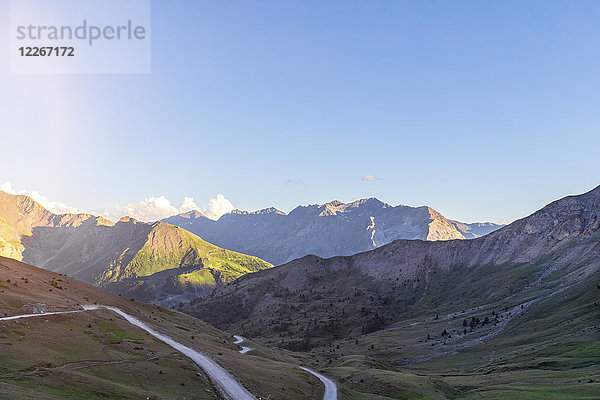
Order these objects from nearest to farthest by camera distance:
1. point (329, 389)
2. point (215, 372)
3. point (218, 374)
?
point (218, 374), point (215, 372), point (329, 389)

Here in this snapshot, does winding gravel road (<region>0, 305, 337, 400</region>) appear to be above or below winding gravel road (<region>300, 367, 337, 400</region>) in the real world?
above

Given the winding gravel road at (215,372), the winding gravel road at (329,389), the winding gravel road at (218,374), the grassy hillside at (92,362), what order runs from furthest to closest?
the winding gravel road at (329,389)
the winding gravel road at (218,374)
the winding gravel road at (215,372)
the grassy hillside at (92,362)

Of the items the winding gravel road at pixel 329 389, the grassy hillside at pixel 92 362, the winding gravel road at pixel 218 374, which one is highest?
the grassy hillside at pixel 92 362

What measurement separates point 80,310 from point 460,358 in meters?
122

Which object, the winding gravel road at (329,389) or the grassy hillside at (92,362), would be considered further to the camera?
the winding gravel road at (329,389)

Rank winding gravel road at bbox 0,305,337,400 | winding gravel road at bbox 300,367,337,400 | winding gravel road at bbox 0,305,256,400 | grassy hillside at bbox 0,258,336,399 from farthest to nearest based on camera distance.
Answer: winding gravel road at bbox 300,367,337,400
winding gravel road at bbox 0,305,337,400
winding gravel road at bbox 0,305,256,400
grassy hillside at bbox 0,258,336,399

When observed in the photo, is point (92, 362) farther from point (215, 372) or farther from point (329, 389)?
point (329, 389)

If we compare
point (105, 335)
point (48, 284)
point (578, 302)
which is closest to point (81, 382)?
point (105, 335)

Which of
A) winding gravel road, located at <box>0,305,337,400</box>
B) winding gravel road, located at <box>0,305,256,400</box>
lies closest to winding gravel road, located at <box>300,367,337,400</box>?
winding gravel road, located at <box>0,305,337,400</box>

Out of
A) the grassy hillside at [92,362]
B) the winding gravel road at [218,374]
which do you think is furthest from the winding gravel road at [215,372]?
the grassy hillside at [92,362]

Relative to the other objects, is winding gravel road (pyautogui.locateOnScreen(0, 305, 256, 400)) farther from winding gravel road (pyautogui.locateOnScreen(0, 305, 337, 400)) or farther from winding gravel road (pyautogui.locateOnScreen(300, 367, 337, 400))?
winding gravel road (pyautogui.locateOnScreen(300, 367, 337, 400))

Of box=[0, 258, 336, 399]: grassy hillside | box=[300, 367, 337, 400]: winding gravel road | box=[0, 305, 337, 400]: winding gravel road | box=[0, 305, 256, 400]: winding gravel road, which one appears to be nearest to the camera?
box=[0, 258, 336, 399]: grassy hillside

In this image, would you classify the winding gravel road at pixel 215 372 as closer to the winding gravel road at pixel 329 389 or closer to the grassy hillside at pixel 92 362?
the grassy hillside at pixel 92 362

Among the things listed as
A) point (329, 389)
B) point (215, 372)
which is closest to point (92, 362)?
point (215, 372)
